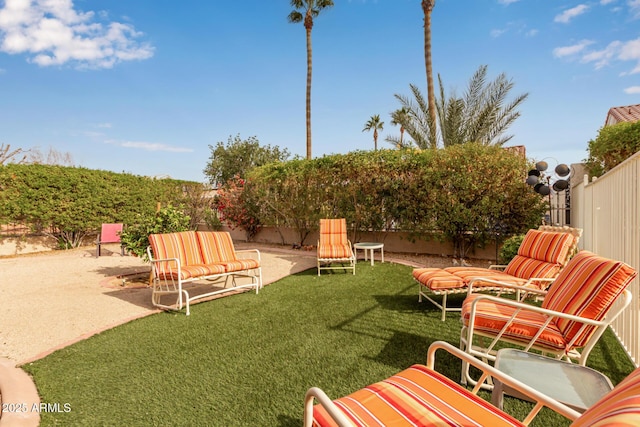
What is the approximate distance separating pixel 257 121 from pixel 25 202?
10.8 meters

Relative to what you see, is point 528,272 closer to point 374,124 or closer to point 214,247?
point 214,247

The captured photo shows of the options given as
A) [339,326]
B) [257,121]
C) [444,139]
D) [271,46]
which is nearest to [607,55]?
[444,139]

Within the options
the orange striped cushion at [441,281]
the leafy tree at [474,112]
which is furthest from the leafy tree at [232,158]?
the orange striped cushion at [441,281]

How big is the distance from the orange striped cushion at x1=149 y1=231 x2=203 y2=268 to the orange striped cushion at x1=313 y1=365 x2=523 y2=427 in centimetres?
412

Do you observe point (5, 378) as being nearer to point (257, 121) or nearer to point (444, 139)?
point (444, 139)

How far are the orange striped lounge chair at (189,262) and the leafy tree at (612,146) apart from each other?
8.38 meters

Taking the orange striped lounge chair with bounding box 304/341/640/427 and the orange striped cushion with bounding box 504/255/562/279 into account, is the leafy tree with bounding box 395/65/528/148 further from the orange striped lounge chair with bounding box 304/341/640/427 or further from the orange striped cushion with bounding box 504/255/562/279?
the orange striped lounge chair with bounding box 304/341/640/427

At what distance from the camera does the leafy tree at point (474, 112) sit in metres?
9.74

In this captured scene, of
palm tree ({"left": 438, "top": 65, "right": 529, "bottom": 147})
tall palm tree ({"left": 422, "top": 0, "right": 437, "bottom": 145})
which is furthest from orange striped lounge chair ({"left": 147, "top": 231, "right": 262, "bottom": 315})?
palm tree ({"left": 438, "top": 65, "right": 529, "bottom": 147})

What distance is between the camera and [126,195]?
12477 mm

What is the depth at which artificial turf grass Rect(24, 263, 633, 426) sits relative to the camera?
2201 mm

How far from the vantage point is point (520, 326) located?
2.40 metres

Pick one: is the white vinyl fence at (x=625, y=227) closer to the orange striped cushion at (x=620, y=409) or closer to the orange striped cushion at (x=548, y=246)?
the orange striped cushion at (x=548, y=246)

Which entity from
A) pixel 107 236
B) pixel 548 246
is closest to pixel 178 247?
pixel 548 246
